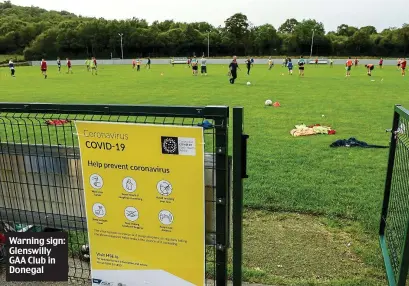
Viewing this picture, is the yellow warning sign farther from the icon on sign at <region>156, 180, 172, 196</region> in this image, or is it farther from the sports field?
the sports field

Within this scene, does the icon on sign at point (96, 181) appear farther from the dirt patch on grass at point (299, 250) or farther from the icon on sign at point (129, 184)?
the dirt patch on grass at point (299, 250)

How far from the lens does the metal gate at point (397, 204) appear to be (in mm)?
3234

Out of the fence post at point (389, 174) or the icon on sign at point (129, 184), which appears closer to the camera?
the icon on sign at point (129, 184)

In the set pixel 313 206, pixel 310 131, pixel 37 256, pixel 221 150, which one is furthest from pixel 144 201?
pixel 310 131

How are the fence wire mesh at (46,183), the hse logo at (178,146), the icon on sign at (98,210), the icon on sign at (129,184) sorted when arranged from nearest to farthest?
1. the hse logo at (178,146)
2. the icon on sign at (129,184)
3. the icon on sign at (98,210)
4. the fence wire mesh at (46,183)

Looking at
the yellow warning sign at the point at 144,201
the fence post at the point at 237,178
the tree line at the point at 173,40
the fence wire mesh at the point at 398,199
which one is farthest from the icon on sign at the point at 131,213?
the tree line at the point at 173,40

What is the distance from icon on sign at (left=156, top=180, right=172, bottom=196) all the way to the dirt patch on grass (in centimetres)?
148

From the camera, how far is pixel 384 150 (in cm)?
826

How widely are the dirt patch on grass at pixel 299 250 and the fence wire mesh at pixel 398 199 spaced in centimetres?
34

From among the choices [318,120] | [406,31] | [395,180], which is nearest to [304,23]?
[406,31]

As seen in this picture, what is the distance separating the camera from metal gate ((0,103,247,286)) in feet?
8.65

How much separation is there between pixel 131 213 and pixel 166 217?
0.27 metres

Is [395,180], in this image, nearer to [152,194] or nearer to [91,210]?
[152,194]

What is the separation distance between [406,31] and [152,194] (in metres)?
101
